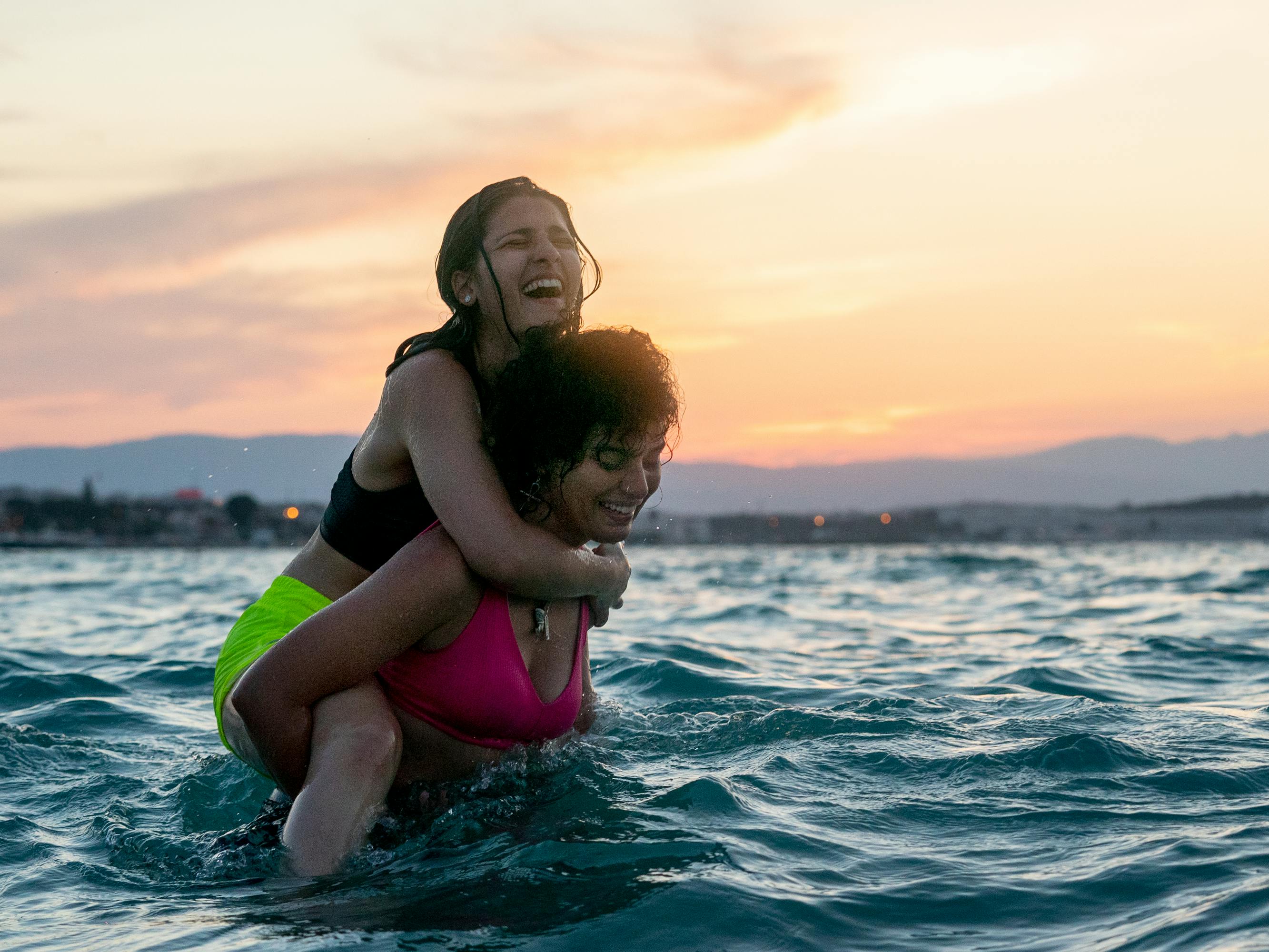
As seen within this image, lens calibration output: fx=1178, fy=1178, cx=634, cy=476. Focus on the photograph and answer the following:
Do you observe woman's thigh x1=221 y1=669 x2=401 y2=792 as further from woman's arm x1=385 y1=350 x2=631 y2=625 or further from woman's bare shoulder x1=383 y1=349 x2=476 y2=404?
A: woman's bare shoulder x1=383 y1=349 x2=476 y2=404

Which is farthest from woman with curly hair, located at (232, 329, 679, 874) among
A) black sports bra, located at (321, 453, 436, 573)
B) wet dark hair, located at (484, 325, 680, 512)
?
black sports bra, located at (321, 453, 436, 573)

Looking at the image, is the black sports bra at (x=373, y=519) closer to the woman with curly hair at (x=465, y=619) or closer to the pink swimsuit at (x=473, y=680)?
the woman with curly hair at (x=465, y=619)

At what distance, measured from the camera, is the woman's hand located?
459 cm

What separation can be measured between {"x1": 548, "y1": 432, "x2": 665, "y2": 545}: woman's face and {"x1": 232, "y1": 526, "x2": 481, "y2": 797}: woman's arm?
1.42 ft

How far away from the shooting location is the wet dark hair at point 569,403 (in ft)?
13.4

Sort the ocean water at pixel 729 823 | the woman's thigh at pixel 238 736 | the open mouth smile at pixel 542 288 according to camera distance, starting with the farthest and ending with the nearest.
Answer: the open mouth smile at pixel 542 288 < the woman's thigh at pixel 238 736 < the ocean water at pixel 729 823

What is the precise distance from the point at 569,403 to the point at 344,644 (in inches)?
44.4

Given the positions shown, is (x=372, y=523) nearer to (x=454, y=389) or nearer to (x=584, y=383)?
(x=454, y=389)

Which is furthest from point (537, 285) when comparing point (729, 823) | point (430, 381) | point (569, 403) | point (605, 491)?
point (729, 823)

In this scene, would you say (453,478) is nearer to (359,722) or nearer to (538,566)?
(538,566)

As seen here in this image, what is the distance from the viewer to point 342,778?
399 cm


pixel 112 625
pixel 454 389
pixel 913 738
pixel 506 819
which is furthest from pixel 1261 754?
pixel 112 625

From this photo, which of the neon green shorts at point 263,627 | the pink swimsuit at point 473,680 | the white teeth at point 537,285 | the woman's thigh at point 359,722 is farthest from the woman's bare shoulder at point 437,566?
the white teeth at point 537,285

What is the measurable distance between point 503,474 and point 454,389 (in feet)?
1.18
